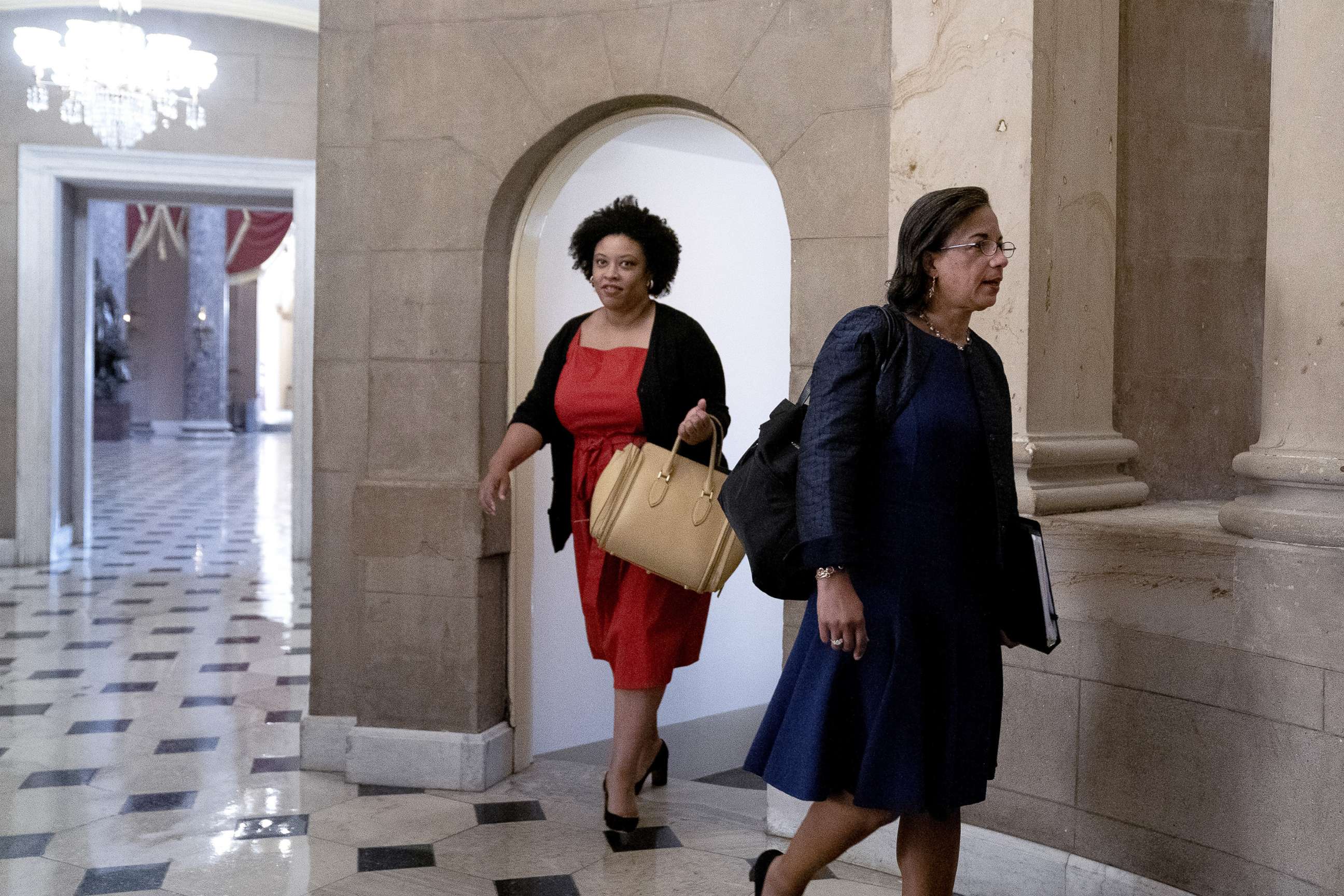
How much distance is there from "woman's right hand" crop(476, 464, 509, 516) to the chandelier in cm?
596

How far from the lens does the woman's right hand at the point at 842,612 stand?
2.24 m

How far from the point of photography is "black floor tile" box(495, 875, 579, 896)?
3285mm

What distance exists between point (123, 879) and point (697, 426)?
1.91 m

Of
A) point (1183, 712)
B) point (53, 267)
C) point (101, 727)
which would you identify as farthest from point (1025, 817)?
point (53, 267)

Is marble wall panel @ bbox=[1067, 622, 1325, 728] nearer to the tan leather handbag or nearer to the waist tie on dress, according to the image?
the tan leather handbag

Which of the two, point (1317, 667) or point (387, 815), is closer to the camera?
point (1317, 667)

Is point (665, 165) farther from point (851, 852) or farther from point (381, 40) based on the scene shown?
point (851, 852)

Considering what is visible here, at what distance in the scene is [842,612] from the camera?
2.24 meters

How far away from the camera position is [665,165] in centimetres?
541

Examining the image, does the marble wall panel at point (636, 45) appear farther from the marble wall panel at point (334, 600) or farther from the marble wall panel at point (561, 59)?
the marble wall panel at point (334, 600)

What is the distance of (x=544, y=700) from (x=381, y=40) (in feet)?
7.79

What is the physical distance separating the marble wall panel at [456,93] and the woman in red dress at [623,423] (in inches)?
17.9

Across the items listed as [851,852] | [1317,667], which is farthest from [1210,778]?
[851,852]

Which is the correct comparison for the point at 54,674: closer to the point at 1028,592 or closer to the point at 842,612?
the point at 842,612
